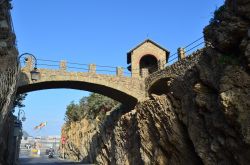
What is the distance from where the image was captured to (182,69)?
20500mm

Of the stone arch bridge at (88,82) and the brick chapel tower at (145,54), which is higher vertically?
the brick chapel tower at (145,54)

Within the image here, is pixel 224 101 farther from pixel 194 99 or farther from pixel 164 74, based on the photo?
pixel 164 74

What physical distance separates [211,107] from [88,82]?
13150mm

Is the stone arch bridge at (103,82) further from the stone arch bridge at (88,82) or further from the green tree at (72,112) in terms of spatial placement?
the green tree at (72,112)

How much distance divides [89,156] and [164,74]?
760 inches

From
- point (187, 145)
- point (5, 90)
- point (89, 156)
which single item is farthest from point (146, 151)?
point (89, 156)

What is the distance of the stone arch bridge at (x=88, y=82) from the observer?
23.2 meters

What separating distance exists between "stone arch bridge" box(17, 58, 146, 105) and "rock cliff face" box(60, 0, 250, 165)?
5.38 meters

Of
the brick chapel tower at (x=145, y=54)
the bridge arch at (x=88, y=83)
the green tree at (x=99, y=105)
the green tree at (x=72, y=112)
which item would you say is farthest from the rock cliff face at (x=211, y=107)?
the green tree at (x=72, y=112)

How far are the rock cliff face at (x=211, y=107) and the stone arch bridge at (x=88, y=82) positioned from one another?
5.38m

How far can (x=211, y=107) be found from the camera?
40.8 ft

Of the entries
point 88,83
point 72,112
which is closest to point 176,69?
point 88,83

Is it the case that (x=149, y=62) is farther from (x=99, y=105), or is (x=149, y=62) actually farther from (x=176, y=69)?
(x=99, y=105)

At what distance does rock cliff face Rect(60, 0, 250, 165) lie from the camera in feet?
35.1
